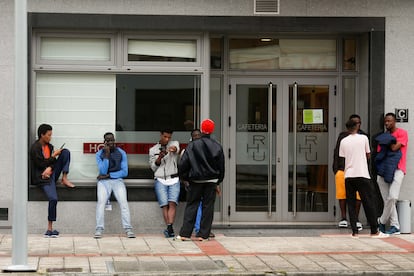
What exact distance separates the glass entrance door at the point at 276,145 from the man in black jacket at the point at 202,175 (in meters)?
1.98

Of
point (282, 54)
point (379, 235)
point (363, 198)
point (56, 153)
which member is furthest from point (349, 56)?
point (56, 153)

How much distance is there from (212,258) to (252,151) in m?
4.08

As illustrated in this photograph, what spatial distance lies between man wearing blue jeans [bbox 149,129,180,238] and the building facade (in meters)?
0.31

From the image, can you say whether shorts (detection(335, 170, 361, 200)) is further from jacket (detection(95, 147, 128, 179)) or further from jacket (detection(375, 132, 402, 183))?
jacket (detection(95, 147, 128, 179))

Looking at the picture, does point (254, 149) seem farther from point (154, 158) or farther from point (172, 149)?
point (154, 158)

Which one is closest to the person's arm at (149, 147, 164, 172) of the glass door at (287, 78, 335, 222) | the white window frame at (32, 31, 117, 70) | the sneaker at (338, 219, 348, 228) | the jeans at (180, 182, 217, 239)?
the jeans at (180, 182, 217, 239)

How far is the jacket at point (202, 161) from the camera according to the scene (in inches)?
498

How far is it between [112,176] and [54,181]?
97 cm

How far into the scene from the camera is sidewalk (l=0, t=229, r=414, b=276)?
10203 millimetres

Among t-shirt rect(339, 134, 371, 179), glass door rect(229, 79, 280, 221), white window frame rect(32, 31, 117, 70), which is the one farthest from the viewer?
glass door rect(229, 79, 280, 221)

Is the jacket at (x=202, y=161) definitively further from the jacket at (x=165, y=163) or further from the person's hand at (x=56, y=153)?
the person's hand at (x=56, y=153)

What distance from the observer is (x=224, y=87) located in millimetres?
14758

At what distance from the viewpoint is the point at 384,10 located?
1405 cm

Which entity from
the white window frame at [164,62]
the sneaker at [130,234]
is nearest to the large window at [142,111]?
the white window frame at [164,62]
